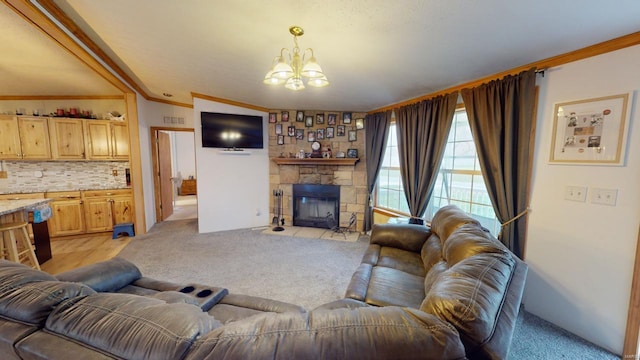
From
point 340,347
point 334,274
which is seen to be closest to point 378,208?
point 334,274

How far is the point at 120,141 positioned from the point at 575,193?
20.1ft

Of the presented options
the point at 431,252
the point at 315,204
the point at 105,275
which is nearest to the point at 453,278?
the point at 431,252

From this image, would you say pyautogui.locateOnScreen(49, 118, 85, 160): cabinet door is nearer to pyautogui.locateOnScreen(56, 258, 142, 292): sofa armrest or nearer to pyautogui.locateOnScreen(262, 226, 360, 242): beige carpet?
pyautogui.locateOnScreen(262, 226, 360, 242): beige carpet

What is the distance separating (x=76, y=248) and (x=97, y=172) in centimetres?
142

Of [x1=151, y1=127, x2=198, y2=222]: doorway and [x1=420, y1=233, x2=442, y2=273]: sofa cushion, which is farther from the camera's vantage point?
[x1=151, y1=127, x2=198, y2=222]: doorway

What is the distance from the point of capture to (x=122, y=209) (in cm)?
434

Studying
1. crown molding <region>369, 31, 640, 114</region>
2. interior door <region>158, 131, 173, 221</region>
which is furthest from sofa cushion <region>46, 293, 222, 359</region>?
interior door <region>158, 131, 173, 221</region>

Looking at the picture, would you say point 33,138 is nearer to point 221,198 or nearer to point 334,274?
point 221,198

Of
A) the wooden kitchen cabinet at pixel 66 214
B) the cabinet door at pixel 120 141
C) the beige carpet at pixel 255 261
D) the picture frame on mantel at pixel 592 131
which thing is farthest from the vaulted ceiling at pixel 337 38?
the beige carpet at pixel 255 261

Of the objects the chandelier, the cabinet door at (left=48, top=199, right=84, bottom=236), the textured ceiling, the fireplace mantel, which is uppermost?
the textured ceiling

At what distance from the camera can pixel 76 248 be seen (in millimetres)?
3604

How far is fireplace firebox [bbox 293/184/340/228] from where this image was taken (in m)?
4.58

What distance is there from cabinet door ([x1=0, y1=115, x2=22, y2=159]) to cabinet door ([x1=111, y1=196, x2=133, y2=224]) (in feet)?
4.74

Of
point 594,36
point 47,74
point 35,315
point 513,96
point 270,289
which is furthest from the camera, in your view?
point 47,74
